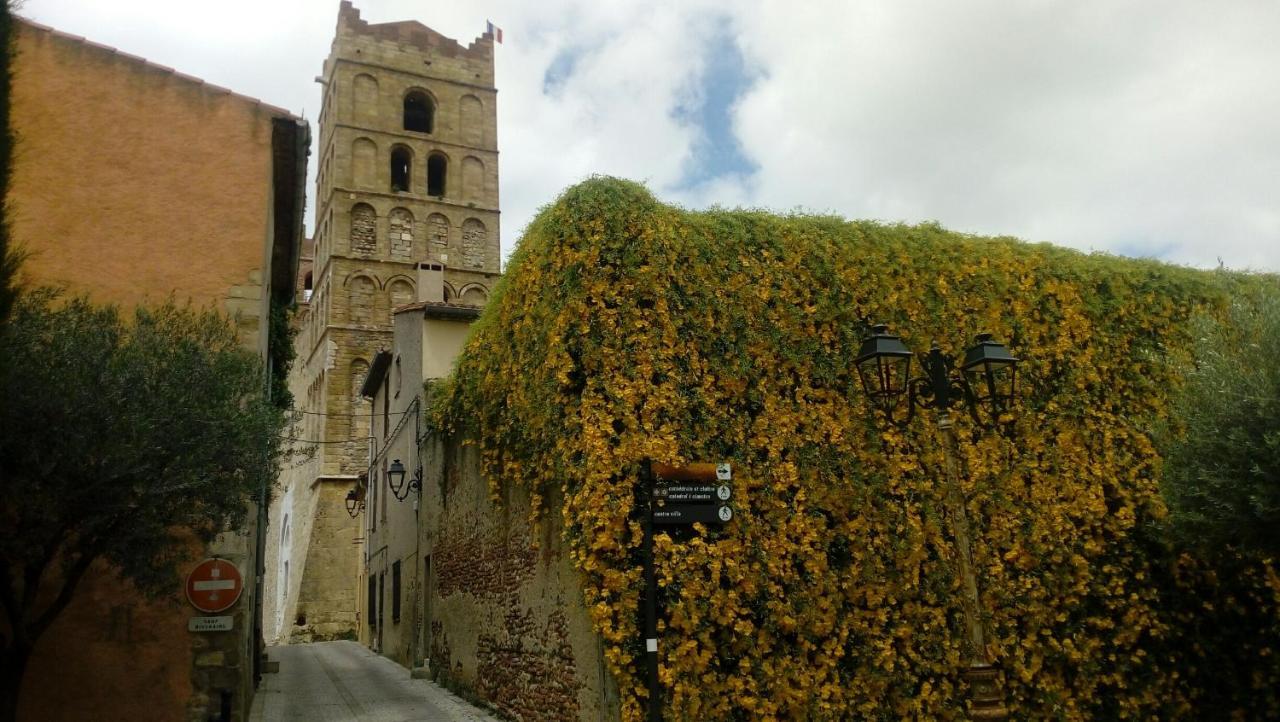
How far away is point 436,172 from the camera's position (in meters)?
37.4

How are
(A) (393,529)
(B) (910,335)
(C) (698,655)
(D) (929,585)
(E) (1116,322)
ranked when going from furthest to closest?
(A) (393,529) → (E) (1116,322) → (B) (910,335) → (D) (929,585) → (C) (698,655)

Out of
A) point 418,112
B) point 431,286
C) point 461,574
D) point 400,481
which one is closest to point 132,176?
point 461,574

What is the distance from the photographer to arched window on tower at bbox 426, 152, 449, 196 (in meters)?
36.9

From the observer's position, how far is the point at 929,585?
8844 millimetres

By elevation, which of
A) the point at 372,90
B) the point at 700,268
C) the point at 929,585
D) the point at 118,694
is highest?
the point at 372,90

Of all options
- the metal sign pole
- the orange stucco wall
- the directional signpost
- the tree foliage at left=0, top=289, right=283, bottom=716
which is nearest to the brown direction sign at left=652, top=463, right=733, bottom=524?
the directional signpost

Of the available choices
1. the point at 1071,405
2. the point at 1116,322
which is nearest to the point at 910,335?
the point at 1071,405

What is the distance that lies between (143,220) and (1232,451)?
11428mm

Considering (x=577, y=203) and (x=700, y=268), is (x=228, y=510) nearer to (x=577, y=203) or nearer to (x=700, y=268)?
(x=577, y=203)

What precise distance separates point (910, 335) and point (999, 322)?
1153 mm

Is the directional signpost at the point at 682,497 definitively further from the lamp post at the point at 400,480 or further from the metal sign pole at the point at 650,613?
the lamp post at the point at 400,480

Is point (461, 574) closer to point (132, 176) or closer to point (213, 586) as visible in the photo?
point (213, 586)

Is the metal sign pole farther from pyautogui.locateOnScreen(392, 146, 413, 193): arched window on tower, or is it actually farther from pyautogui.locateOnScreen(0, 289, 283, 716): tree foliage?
pyautogui.locateOnScreen(392, 146, 413, 193): arched window on tower

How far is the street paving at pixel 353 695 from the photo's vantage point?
38.3 feet
